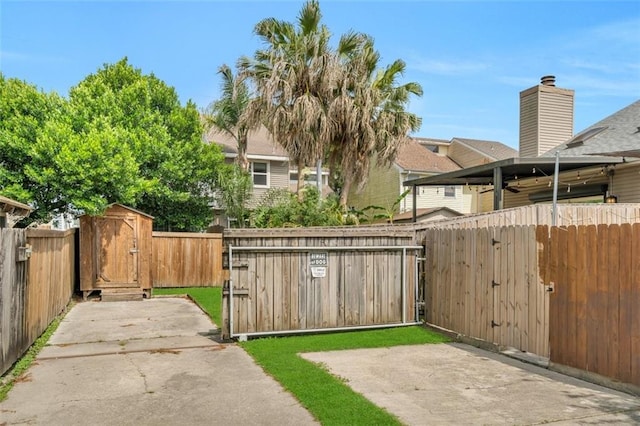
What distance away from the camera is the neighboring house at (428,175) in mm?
26375

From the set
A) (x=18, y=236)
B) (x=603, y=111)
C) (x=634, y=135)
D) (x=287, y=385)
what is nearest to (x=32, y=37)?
(x=18, y=236)

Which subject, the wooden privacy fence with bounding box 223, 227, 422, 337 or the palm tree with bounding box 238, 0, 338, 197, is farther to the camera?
the palm tree with bounding box 238, 0, 338, 197

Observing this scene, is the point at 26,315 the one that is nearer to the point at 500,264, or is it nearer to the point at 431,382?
the point at 431,382

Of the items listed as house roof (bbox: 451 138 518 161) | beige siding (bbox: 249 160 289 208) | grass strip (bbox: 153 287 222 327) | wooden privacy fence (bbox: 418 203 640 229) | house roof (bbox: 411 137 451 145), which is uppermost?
house roof (bbox: 411 137 451 145)

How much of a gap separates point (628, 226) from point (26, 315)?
25.4 ft

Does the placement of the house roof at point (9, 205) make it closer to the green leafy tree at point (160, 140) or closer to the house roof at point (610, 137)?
the green leafy tree at point (160, 140)

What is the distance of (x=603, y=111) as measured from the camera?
19156mm

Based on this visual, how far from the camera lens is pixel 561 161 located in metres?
11.3

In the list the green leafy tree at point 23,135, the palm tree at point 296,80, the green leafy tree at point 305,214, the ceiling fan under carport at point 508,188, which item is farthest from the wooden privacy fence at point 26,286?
the ceiling fan under carport at point 508,188

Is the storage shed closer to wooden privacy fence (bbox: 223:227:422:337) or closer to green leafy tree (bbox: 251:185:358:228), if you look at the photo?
green leafy tree (bbox: 251:185:358:228)

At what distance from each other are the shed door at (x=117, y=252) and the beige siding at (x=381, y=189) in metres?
14.5

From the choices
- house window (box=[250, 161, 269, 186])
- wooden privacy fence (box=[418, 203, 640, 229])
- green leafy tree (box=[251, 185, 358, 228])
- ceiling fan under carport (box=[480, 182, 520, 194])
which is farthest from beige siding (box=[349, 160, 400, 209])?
wooden privacy fence (box=[418, 203, 640, 229])

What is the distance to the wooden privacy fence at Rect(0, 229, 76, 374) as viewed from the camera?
18.9 feet

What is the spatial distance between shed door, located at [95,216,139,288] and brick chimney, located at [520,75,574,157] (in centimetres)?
1379
